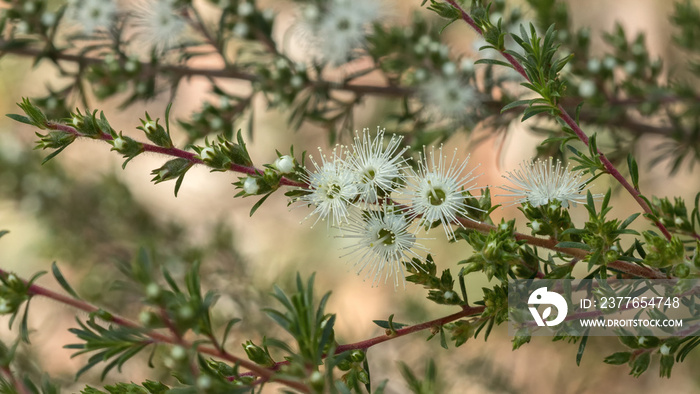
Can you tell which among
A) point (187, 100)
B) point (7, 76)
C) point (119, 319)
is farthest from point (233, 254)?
point (7, 76)

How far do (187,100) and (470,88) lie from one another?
364 cm

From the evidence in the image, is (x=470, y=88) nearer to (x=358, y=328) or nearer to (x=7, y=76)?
(x=358, y=328)

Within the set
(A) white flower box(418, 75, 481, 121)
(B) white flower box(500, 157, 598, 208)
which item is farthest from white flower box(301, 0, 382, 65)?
(B) white flower box(500, 157, 598, 208)

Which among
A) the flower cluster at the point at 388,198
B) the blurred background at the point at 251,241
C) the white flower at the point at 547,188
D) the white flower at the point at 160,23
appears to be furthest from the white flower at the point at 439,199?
the white flower at the point at 160,23

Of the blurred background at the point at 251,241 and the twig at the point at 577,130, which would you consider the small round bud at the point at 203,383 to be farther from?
the blurred background at the point at 251,241

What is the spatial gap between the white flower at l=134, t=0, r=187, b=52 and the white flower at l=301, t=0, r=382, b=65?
59 cm

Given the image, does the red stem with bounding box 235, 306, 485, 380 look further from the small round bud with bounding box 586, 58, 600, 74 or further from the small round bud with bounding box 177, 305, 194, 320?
the small round bud with bounding box 586, 58, 600, 74

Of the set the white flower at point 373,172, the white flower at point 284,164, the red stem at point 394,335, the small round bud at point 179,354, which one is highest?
the white flower at point 373,172

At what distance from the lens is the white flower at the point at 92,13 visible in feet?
8.62

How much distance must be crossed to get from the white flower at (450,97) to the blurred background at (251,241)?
0.17 metres

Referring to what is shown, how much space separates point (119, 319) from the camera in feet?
4.00

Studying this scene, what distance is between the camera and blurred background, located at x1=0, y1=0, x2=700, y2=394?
344 cm

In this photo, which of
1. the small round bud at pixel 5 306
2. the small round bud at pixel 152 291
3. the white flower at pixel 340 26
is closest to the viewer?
the small round bud at pixel 152 291

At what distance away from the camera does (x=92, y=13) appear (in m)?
2.63
